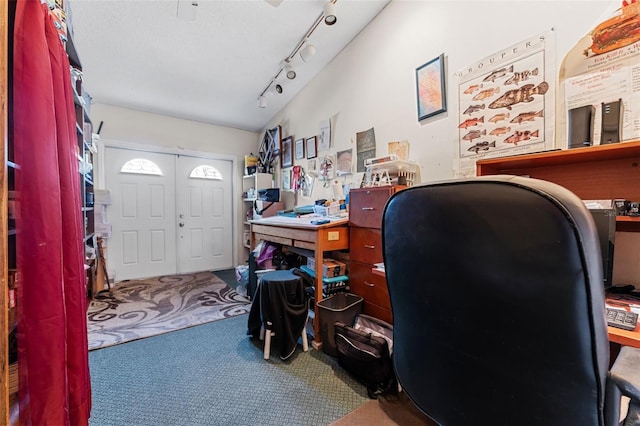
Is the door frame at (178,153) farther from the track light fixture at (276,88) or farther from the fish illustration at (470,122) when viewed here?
the fish illustration at (470,122)

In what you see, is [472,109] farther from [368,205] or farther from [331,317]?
[331,317]

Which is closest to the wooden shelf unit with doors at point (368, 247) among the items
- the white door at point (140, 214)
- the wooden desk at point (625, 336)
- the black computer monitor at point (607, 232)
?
the black computer monitor at point (607, 232)

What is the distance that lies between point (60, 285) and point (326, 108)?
276 centimetres

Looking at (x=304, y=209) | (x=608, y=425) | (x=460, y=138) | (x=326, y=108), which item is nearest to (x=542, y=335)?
(x=608, y=425)

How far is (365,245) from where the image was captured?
1998 mm

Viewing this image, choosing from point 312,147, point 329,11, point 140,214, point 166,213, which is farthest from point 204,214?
point 329,11

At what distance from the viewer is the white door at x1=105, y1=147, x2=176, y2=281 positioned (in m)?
3.80

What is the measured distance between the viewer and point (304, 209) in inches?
121

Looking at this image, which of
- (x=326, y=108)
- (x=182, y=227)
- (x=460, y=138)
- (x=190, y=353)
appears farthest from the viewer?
(x=182, y=227)

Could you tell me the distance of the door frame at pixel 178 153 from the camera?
3646 mm

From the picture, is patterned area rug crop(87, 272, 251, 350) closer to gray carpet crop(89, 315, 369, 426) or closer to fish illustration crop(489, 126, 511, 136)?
gray carpet crop(89, 315, 369, 426)

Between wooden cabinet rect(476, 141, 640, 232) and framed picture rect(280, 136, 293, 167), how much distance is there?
8.91 feet

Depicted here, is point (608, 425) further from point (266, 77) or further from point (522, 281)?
point (266, 77)

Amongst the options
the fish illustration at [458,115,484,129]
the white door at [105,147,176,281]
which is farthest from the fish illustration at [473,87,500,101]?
the white door at [105,147,176,281]
